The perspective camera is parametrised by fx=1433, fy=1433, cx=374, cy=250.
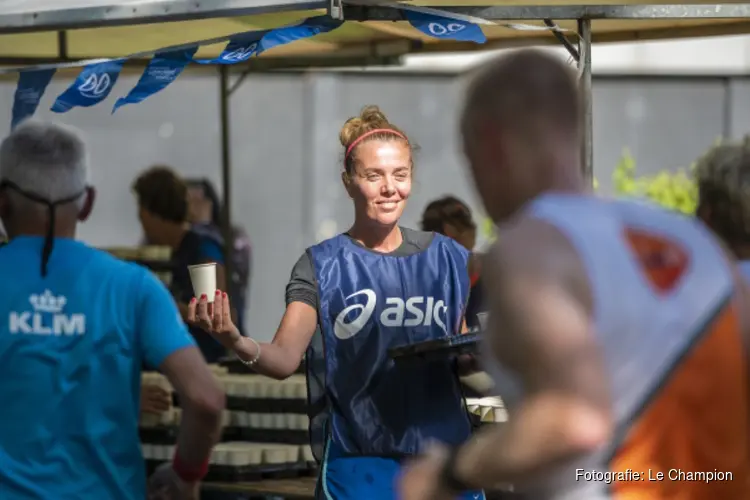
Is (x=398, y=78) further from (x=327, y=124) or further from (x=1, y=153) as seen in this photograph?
(x=1, y=153)

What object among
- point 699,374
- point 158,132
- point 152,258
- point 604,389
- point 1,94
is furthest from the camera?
point 158,132

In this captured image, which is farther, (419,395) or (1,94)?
(1,94)

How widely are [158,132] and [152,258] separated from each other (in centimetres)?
630

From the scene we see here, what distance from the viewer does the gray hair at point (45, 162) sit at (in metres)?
3.28

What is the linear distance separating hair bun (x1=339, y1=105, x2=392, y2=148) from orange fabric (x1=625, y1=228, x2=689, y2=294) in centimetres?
245

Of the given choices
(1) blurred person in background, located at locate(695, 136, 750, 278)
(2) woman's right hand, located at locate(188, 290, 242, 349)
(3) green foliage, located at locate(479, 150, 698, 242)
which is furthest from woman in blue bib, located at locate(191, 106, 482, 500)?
(3) green foliage, located at locate(479, 150, 698, 242)

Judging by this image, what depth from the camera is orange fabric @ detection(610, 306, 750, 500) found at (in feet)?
7.51

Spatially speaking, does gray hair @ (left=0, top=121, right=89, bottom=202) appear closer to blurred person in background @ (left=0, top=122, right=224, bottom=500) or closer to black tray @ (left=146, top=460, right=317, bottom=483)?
blurred person in background @ (left=0, top=122, right=224, bottom=500)

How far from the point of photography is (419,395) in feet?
14.4

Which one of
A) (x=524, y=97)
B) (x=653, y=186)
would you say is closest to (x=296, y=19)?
(x=524, y=97)

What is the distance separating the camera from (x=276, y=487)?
20.3ft

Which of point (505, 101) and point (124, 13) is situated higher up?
point (124, 13)

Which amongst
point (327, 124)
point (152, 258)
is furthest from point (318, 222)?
point (152, 258)

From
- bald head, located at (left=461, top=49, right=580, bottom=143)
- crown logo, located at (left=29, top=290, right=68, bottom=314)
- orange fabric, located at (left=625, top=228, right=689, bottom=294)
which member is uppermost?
bald head, located at (left=461, top=49, right=580, bottom=143)
